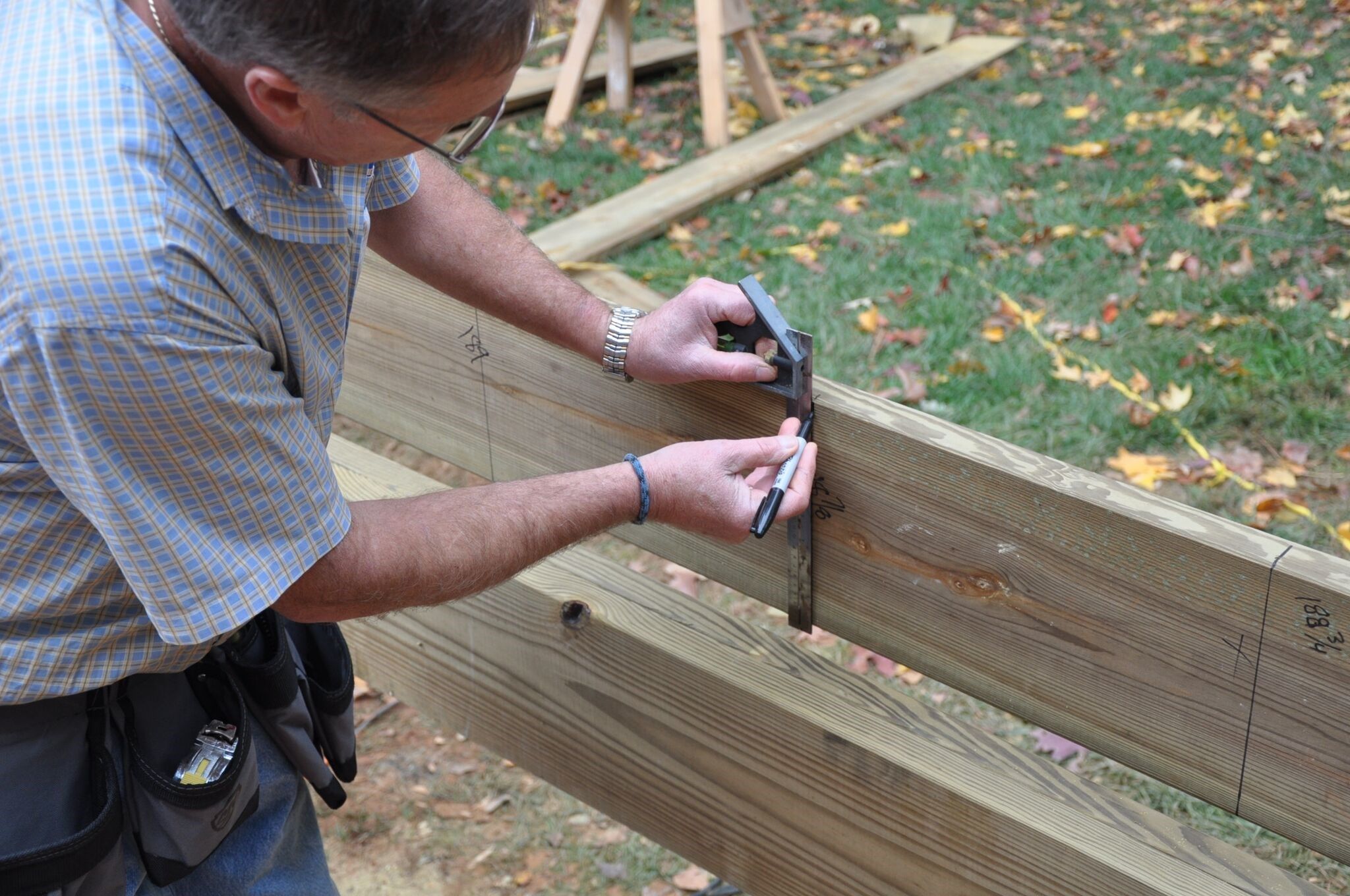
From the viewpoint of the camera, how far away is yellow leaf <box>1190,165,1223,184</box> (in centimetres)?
528

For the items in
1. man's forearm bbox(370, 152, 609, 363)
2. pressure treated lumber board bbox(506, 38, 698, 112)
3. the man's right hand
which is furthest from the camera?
pressure treated lumber board bbox(506, 38, 698, 112)

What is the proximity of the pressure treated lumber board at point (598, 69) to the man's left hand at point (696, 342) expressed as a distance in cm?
559

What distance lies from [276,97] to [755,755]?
112cm

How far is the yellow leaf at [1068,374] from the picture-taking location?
13.3ft

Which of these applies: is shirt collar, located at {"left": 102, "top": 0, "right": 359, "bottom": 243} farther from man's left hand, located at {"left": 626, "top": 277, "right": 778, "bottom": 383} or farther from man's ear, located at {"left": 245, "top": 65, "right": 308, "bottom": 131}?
man's left hand, located at {"left": 626, "top": 277, "right": 778, "bottom": 383}

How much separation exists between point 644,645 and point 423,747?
170 centimetres

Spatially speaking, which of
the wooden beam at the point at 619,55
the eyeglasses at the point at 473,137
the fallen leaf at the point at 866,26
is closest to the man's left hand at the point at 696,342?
the eyeglasses at the point at 473,137

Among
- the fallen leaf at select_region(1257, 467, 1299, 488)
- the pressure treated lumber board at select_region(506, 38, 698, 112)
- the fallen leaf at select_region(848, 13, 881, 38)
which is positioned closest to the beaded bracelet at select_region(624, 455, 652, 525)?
the fallen leaf at select_region(1257, 467, 1299, 488)

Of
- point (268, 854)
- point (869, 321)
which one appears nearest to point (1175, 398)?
point (869, 321)

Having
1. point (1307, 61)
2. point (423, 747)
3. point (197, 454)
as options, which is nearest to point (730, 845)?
point (197, 454)

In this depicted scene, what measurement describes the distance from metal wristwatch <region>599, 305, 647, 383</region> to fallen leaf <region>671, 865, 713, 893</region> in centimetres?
158

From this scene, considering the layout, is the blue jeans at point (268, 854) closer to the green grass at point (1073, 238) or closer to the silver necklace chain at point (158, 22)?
the silver necklace chain at point (158, 22)

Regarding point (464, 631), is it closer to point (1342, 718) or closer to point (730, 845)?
point (730, 845)

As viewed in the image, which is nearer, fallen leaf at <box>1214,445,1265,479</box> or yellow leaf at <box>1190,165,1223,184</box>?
fallen leaf at <box>1214,445,1265,479</box>
